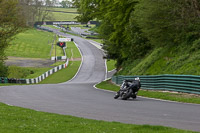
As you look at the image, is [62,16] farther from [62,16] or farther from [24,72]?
[24,72]

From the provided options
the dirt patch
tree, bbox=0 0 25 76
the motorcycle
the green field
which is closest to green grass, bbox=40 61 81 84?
the dirt patch

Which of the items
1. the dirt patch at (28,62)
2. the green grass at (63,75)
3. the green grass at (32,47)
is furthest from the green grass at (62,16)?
the green grass at (63,75)

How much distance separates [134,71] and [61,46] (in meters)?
70.5

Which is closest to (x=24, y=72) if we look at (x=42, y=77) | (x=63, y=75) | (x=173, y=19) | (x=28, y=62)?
(x=63, y=75)

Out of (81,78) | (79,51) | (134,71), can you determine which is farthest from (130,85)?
(79,51)

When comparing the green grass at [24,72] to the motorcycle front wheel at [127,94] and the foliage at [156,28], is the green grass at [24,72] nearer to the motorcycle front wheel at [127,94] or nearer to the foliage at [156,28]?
the foliage at [156,28]

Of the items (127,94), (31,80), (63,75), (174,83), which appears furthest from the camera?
(63,75)

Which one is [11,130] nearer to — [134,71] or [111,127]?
[111,127]

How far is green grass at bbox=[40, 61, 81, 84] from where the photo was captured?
57.7 metres

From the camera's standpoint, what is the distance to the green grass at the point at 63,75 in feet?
189

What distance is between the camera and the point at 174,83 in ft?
70.4

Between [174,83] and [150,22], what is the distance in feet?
23.6

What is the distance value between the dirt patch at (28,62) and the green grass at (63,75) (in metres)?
5.30

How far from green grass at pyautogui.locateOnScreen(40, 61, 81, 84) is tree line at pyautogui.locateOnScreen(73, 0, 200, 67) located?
714 inches
